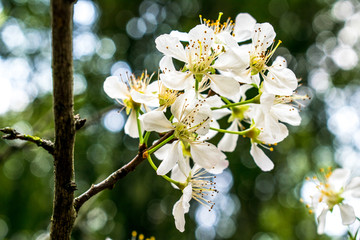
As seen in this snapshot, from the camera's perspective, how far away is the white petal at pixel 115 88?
96 cm

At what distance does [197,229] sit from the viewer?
319 cm

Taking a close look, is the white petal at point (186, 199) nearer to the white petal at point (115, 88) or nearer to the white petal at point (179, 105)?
the white petal at point (179, 105)

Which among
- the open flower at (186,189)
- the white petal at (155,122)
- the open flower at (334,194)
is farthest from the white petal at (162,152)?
the open flower at (334,194)

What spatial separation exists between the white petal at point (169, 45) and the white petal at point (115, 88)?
0.17m

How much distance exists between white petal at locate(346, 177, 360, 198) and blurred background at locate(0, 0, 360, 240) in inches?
55.7

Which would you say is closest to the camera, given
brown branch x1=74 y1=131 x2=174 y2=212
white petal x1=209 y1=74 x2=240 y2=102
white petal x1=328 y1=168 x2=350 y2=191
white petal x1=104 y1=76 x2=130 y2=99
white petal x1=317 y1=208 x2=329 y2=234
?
brown branch x1=74 y1=131 x2=174 y2=212

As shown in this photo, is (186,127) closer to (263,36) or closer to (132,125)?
(132,125)

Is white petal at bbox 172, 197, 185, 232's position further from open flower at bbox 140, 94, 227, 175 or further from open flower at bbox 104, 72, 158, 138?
open flower at bbox 104, 72, 158, 138

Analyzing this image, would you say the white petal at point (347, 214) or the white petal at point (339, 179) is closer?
the white petal at point (347, 214)

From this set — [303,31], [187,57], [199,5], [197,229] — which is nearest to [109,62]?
[199,5]

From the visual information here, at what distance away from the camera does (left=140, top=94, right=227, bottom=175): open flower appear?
2.73 feet

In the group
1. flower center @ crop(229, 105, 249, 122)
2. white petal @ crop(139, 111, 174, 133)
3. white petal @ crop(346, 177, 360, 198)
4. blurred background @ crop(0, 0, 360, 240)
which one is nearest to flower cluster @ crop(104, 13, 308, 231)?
white petal @ crop(139, 111, 174, 133)

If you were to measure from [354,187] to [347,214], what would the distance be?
0.16m

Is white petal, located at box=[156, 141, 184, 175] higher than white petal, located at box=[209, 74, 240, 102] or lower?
lower
